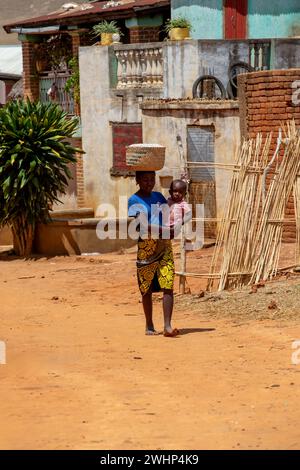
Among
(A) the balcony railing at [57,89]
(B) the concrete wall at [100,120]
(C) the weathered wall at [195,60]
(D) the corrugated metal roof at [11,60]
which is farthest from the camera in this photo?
(D) the corrugated metal roof at [11,60]

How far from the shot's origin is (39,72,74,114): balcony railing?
27.0 metres

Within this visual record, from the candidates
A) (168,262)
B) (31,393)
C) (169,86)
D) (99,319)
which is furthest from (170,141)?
(31,393)

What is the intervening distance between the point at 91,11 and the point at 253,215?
51.0 ft

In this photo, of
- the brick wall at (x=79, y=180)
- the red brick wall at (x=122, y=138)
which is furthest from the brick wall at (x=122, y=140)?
the brick wall at (x=79, y=180)

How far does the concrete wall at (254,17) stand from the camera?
23516mm

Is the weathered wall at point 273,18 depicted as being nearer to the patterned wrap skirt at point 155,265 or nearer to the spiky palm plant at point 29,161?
the spiky palm plant at point 29,161

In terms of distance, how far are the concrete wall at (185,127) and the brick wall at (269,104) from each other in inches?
88.0

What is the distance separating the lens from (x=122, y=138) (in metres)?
22.8

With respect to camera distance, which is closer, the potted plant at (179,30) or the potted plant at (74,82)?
the potted plant at (179,30)

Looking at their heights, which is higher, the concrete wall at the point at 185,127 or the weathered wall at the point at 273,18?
the weathered wall at the point at 273,18

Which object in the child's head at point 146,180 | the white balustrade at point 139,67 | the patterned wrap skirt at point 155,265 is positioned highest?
the white balustrade at point 139,67

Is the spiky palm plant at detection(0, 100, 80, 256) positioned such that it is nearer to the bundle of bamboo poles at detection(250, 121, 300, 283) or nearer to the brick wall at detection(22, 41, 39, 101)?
the bundle of bamboo poles at detection(250, 121, 300, 283)

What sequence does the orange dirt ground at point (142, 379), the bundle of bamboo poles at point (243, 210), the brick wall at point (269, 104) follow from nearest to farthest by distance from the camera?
the orange dirt ground at point (142, 379)
the bundle of bamboo poles at point (243, 210)
the brick wall at point (269, 104)

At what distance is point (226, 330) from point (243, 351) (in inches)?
45.7
